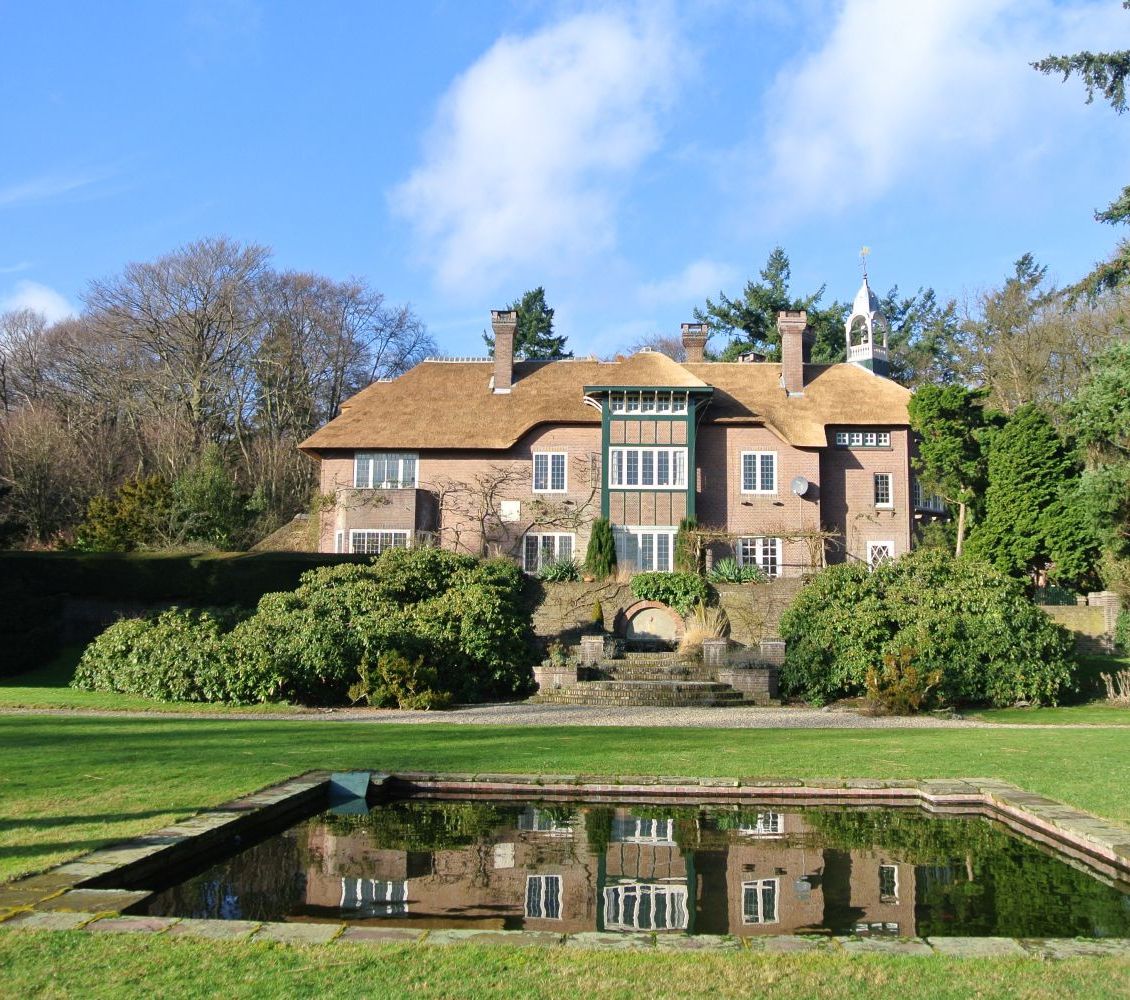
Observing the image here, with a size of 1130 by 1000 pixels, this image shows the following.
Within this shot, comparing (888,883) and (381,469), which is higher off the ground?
(381,469)

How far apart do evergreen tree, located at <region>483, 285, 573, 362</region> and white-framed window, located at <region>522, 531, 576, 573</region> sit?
25.8m

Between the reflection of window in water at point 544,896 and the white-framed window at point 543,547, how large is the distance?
28.9 m

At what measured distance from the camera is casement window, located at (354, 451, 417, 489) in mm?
36625

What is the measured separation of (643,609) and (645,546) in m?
5.03

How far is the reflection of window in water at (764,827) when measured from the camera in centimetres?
894

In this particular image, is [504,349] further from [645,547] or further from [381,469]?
[645,547]

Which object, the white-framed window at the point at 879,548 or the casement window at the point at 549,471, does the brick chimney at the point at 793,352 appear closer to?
the white-framed window at the point at 879,548

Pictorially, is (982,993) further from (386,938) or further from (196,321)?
(196,321)

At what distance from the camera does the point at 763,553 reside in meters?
35.9

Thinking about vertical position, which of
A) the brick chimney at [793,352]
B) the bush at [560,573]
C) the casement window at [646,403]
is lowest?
the bush at [560,573]

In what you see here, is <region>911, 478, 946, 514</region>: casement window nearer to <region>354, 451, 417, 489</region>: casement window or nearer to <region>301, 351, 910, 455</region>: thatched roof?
<region>301, 351, 910, 455</region>: thatched roof

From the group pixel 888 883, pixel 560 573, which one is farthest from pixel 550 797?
pixel 560 573

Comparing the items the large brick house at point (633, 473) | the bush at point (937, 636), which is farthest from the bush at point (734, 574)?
the bush at point (937, 636)

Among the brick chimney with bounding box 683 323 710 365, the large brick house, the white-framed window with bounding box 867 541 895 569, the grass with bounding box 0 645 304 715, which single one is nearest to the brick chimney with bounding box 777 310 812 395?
the large brick house
